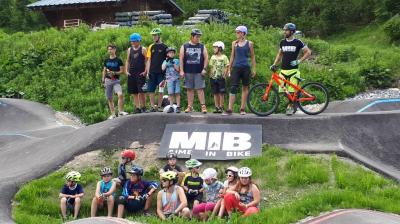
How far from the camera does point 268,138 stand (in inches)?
548

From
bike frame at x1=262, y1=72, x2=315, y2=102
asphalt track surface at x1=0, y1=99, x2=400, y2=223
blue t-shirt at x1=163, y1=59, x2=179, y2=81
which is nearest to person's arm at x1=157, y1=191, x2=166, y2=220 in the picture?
asphalt track surface at x1=0, y1=99, x2=400, y2=223

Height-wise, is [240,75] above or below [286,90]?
above

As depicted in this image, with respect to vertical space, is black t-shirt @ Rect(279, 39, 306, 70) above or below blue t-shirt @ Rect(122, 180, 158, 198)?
above

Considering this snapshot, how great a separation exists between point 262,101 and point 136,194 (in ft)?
13.3

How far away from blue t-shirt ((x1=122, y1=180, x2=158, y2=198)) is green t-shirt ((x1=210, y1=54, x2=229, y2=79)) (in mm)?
3582

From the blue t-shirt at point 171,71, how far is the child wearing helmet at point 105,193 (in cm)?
360

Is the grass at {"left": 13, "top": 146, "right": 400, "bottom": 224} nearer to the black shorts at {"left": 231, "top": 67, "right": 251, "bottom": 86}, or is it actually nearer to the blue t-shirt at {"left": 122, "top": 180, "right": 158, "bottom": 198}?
the blue t-shirt at {"left": 122, "top": 180, "right": 158, "bottom": 198}

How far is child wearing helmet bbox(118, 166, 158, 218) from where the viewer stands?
39.6ft

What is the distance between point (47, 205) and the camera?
1233cm

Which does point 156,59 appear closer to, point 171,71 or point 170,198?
point 171,71

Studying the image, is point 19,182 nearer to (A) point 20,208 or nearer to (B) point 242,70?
(A) point 20,208

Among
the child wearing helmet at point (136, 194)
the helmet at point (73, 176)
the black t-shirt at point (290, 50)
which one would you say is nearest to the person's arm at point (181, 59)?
the black t-shirt at point (290, 50)

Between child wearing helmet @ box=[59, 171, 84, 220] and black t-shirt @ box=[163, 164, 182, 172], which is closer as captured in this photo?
child wearing helmet @ box=[59, 171, 84, 220]


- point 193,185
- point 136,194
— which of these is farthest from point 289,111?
point 136,194
